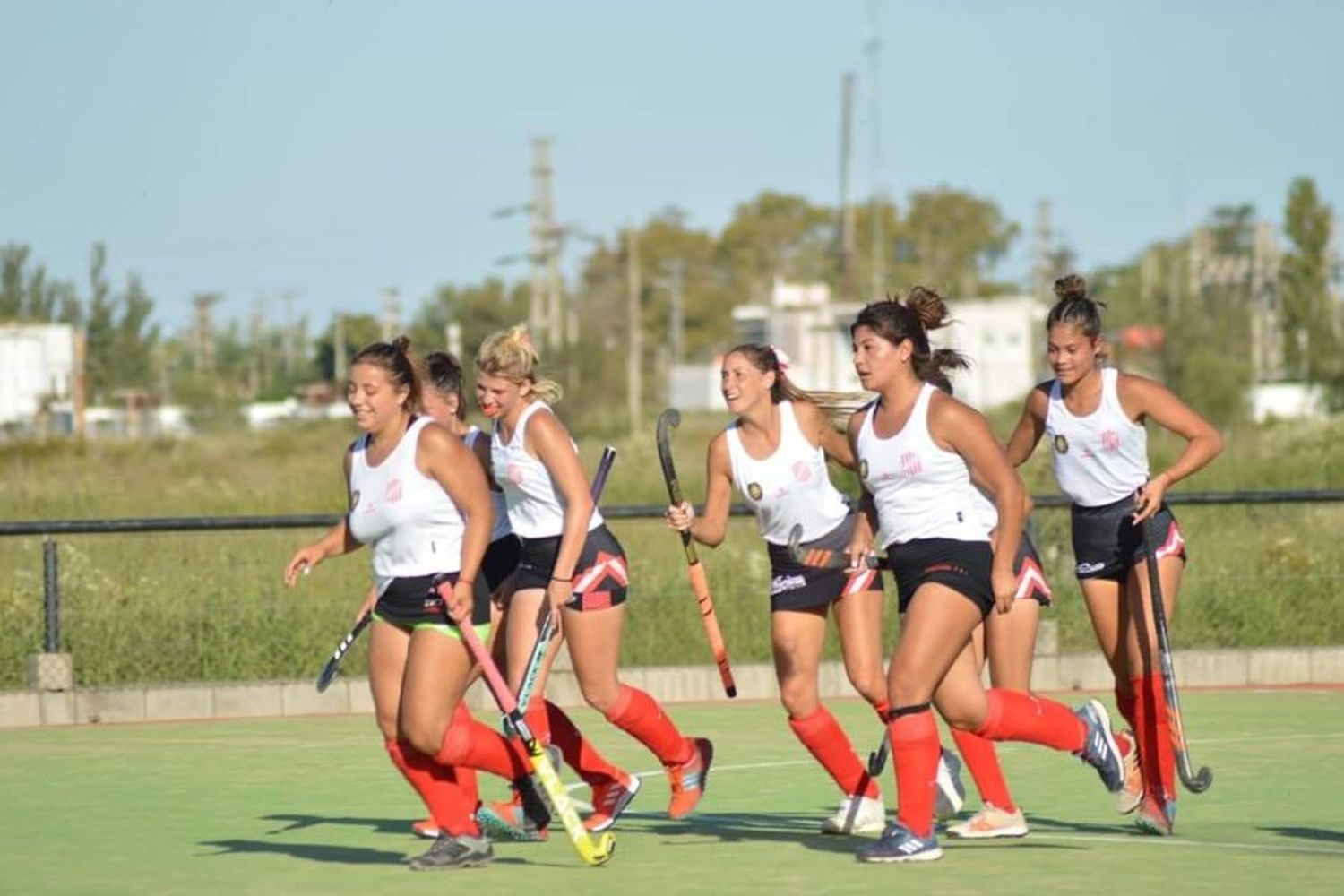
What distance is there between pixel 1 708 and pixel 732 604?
193 inches

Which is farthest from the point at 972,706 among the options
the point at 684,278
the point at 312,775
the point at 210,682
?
the point at 684,278

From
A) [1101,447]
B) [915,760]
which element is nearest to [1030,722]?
[915,760]

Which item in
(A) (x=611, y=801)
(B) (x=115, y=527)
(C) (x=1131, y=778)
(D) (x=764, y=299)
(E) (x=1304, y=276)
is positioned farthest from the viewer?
(D) (x=764, y=299)

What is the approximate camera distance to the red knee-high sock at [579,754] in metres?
10.5

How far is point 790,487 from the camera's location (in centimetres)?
1023

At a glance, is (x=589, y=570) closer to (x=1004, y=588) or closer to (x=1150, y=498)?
(x=1004, y=588)

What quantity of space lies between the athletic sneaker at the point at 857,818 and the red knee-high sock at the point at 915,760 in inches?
35.8

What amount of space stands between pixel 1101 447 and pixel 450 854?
2944mm

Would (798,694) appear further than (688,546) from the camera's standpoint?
No

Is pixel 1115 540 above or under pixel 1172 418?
under

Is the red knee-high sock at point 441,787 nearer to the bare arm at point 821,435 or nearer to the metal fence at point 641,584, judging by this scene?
the bare arm at point 821,435

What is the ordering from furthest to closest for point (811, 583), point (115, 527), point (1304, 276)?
1. point (1304, 276)
2. point (115, 527)
3. point (811, 583)

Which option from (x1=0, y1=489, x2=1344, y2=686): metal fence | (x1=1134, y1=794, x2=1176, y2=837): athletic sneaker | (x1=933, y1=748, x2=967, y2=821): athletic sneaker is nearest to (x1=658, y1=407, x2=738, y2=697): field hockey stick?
(x1=933, y1=748, x2=967, y2=821): athletic sneaker

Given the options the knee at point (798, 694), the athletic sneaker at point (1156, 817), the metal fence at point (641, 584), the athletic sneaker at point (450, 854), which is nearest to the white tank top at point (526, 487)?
the knee at point (798, 694)
